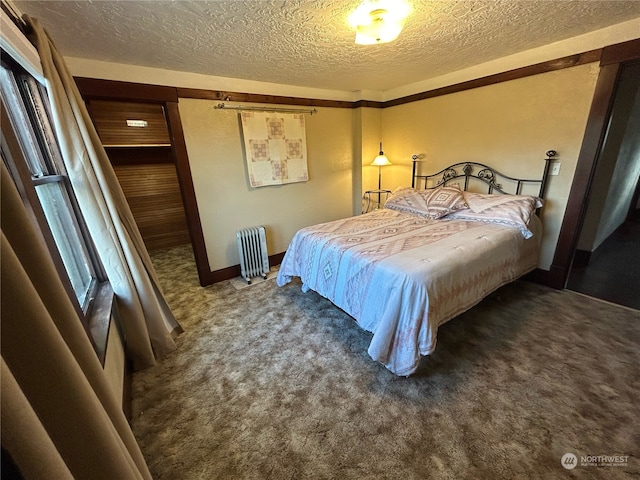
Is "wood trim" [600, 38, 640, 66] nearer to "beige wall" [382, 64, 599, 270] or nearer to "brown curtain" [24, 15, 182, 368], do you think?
"beige wall" [382, 64, 599, 270]

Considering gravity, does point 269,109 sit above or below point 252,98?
below

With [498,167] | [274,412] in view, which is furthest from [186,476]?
[498,167]

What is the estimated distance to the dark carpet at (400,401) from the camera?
4.28ft

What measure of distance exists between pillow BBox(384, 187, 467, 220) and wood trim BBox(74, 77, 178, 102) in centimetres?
271

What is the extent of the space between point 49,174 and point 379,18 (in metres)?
2.20

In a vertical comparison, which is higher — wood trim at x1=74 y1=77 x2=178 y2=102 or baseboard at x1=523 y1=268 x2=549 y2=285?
wood trim at x1=74 y1=77 x2=178 y2=102

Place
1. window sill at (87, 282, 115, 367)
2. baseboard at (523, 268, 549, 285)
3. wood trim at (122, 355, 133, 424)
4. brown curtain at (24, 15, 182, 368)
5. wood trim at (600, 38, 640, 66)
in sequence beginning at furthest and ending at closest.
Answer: baseboard at (523, 268, 549, 285) → wood trim at (600, 38, 640, 66) → wood trim at (122, 355, 133, 424) → brown curtain at (24, 15, 182, 368) → window sill at (87, 282, 115, 367)

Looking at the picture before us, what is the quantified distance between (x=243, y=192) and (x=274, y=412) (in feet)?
7.88

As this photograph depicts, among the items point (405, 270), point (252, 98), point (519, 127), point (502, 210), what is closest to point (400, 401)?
point (405, 270)

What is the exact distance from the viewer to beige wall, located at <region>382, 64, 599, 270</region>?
2383 mm

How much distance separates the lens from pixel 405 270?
1725 millimetres

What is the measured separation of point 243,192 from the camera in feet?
10.6

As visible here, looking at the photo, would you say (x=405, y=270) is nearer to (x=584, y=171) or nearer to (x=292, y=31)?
(x=292, y=31)

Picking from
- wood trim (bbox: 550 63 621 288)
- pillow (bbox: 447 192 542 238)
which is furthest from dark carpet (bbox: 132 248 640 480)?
pillow (bbox: 447 192 542 238)
